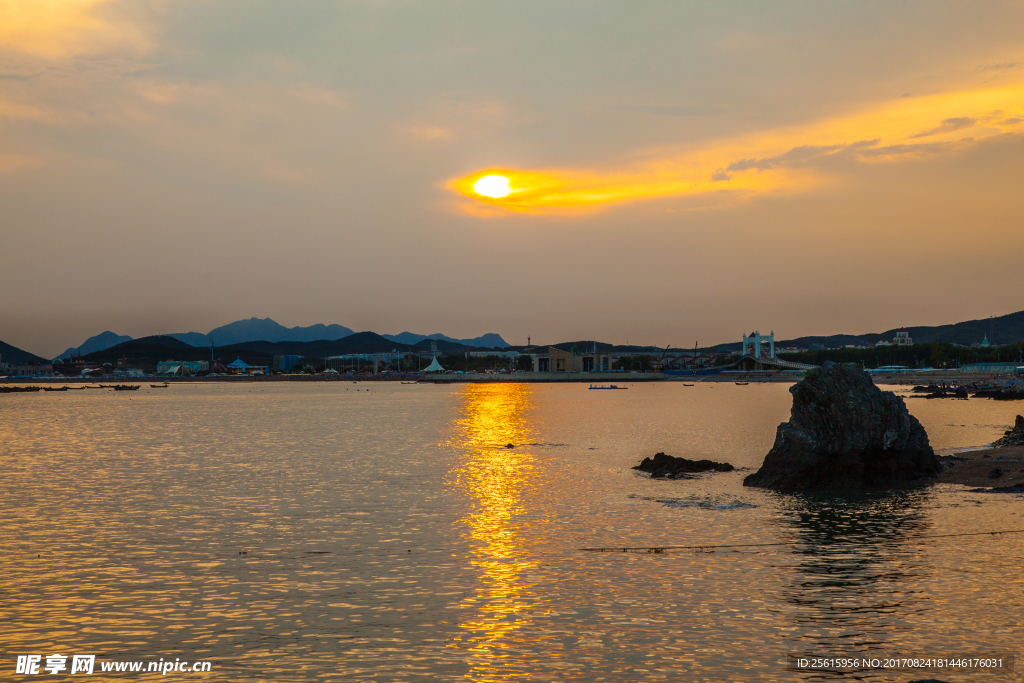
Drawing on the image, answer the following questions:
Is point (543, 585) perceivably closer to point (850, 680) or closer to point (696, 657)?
point (696, 657)

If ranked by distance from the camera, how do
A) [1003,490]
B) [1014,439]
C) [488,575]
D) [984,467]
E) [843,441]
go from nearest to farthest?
[488,575]
[1003,490]
[843,441]
[984,467]
[1014,439]

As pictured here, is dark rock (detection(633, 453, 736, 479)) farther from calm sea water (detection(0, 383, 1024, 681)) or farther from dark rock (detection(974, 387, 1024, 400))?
dark rock (detection(974, 387, 1024, 400))

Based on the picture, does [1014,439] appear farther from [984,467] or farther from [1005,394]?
[1005,394]

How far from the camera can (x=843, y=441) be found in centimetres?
3688

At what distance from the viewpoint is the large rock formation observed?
36.7m

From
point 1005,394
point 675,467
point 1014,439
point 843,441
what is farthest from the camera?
point 1005,394

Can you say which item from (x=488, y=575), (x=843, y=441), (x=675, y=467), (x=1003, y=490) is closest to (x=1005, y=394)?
(x=675, y=467)

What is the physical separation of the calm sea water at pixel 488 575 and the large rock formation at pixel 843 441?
2673mm

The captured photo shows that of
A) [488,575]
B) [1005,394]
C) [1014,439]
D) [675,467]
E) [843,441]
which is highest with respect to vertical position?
[843,441]

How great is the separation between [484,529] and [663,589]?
10263 millimetres

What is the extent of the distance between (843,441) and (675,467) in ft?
32.1

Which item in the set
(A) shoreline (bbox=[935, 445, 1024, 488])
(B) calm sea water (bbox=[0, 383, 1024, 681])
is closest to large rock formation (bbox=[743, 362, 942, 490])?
(A) shoreline (bbox=[935, 445, 1024, 488])

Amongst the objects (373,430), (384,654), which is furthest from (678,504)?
(373,430)

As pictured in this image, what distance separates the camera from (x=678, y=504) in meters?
32.5
